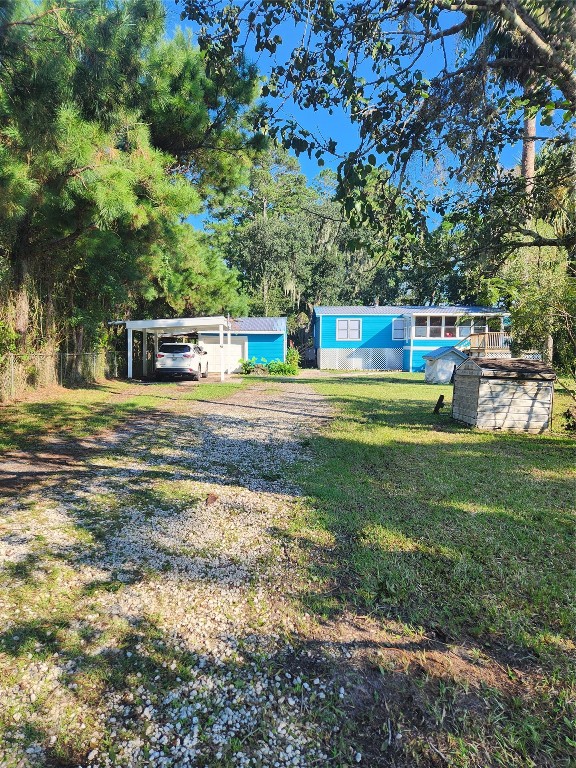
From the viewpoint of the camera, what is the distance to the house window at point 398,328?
31562 mm

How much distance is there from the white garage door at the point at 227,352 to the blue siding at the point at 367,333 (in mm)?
6302

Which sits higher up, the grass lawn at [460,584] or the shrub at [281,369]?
the shrub at [281,369]

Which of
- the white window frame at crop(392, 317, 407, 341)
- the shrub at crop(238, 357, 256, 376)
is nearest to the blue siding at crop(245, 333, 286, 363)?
the shrub at crop(238, 357, 256, 376)

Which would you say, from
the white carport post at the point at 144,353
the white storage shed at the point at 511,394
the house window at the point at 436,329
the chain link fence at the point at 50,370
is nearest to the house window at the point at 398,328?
the house window at the point at 436,329

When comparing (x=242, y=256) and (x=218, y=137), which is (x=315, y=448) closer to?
(x=218, y=137)

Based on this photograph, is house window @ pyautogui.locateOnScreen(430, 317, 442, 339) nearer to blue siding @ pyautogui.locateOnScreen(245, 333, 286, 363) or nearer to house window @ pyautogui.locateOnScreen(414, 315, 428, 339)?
house window @ pyautogui.locateOnScreen(414, 315, 428, 339)

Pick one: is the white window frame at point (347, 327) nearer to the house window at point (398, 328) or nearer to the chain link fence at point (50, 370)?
the house window at point (398, 328)

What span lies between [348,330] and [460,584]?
2953 cm

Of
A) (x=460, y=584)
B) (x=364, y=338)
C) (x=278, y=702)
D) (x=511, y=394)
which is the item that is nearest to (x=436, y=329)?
(x=364, y=338)

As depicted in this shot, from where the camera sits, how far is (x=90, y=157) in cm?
682

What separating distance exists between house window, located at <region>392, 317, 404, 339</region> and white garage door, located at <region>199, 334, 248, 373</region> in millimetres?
10234

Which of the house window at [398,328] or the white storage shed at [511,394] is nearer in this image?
the white storage shed at [511,394]

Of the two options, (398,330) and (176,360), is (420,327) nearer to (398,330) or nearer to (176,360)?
(398,330)

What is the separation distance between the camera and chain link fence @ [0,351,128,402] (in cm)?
1084
